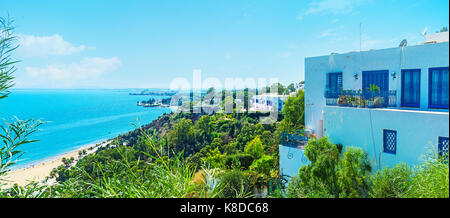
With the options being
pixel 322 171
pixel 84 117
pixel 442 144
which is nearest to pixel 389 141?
pixel 442 144

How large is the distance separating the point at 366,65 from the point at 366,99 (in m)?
0.84

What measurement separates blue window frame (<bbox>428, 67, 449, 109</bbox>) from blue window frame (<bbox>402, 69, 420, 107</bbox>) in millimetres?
184

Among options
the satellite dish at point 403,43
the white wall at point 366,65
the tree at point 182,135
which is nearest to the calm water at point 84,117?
the tree at point 182,135

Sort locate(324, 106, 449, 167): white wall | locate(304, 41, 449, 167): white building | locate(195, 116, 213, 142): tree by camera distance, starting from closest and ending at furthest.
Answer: locate(324, 106, 449, 167): white wall
locate(304, 41, 449, 167): white building
locate(195, 116, 213, 142): tree

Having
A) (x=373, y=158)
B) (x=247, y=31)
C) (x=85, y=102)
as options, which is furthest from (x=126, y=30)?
(x=373, y=158)

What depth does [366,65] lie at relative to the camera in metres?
5.06

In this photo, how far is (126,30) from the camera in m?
5.13

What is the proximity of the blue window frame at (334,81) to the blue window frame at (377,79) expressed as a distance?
59 centimetres

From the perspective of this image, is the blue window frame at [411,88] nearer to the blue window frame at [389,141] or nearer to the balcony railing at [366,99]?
the balcony railing at [366,99]

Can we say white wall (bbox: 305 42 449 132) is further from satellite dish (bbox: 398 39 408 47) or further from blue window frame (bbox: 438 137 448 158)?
blue window frame (bbox: 438 137 448 158)

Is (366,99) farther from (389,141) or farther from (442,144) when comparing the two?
(442,144)

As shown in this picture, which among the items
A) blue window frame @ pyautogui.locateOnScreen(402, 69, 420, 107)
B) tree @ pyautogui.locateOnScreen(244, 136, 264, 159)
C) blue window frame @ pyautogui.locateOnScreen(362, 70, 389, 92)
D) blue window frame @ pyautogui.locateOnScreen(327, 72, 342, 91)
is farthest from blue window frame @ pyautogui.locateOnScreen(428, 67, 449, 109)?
tree @ pyautogui.locateOnScreen(244, 136, 264, 159)

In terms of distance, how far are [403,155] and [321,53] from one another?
112 inches

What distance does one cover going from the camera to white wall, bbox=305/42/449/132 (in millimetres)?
4180
